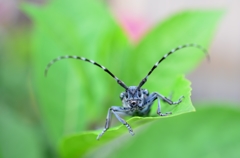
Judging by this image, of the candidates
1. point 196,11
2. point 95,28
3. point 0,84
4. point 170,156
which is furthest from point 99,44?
point 0,84

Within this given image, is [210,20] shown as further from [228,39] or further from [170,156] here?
[228,39]

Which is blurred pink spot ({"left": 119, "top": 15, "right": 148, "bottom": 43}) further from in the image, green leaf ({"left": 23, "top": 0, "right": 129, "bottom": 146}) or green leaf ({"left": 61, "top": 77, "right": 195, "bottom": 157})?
green leaf ({"left": 61, "top": 77, "right": 195, "bottom": 157})

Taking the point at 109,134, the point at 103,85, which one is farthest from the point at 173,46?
the point at 109,134

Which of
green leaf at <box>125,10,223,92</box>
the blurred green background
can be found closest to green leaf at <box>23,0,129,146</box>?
the blurred green background

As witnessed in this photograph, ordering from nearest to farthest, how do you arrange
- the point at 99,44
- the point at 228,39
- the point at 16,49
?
the point at 99,44 → the point at 16,49 → the point at 228,39

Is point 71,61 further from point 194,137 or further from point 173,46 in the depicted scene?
point 194,137

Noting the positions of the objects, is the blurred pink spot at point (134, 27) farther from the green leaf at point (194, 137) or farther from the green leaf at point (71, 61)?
the green leaf at point (194, 137)

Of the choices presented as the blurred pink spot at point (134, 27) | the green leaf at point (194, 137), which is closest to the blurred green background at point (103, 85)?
the green leaf at point (194, 137)
